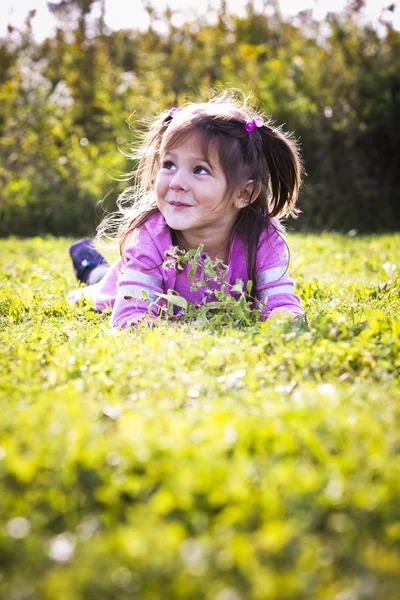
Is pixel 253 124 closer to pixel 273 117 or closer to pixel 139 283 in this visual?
pixel 139 283

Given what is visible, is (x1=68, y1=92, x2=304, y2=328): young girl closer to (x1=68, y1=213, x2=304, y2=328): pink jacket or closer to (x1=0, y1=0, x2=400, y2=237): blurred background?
(x1=68, y1=213, x2=304, y2=328): pink jacket

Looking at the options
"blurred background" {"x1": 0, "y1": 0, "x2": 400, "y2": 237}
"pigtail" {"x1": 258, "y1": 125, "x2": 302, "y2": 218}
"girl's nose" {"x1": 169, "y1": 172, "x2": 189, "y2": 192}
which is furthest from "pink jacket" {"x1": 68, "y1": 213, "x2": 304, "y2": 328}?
"blurred background" {"x1": 0, "y1": 0, "x2": 400, "y2": 237}

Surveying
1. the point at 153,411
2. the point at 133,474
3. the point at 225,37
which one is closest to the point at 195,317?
the point at 153,411

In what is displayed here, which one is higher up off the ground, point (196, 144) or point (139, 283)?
point (196, 144)

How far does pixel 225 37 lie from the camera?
11727mm

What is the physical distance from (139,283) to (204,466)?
211 cm

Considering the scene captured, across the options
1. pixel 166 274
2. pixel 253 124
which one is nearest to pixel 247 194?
pixel 253 124

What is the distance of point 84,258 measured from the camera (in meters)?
5.35

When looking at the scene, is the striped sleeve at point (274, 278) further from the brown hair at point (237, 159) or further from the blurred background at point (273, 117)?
the blurred background at point (273, 117)

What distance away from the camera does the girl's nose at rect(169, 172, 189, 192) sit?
11.7 feet

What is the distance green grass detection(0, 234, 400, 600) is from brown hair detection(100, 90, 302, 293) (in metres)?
1.17

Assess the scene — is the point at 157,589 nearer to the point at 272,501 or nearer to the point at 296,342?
the point at 272,501

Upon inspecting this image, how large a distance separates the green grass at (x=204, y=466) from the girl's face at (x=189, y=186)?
0.96 metres

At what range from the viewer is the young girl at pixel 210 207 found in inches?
143
